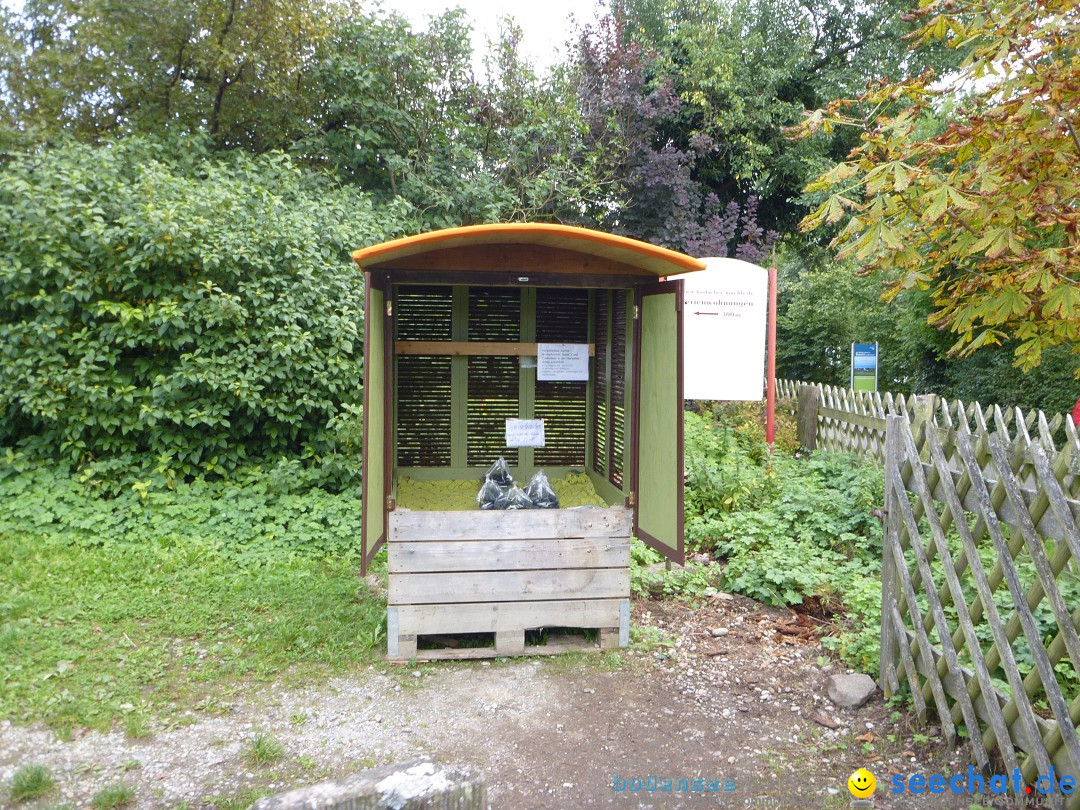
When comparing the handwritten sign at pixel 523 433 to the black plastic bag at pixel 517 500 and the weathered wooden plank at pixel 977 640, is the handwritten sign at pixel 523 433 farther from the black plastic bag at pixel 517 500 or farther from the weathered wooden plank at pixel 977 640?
the weathered wooden plank at pixel 977 640

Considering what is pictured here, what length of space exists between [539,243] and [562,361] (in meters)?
1.25

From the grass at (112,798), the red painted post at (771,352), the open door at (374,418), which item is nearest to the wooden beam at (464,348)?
the open door at (374,418)

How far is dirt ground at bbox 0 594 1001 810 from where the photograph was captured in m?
3.10

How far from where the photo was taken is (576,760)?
335 cm

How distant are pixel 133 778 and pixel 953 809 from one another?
3.18m

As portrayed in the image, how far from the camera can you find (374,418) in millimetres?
4277

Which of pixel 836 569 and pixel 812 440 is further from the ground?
pixel 812 440

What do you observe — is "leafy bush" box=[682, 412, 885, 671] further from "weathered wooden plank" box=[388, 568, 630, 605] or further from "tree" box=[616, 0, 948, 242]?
"tree" box=[616, 0, 948, 242]

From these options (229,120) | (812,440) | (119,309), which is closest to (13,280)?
(119,309)

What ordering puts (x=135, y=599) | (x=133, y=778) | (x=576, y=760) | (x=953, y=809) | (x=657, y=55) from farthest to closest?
(x=657, y=55), (x=135, y=599), (x=576, y=760), (x=133, y=778), (x=953, y=809)

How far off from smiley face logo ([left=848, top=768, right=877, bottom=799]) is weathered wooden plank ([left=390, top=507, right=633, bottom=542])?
1.67 meters

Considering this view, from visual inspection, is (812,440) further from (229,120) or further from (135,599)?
(229,120)

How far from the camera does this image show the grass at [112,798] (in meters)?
2.95

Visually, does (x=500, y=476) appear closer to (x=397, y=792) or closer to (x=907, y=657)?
(x=907, y=657)
